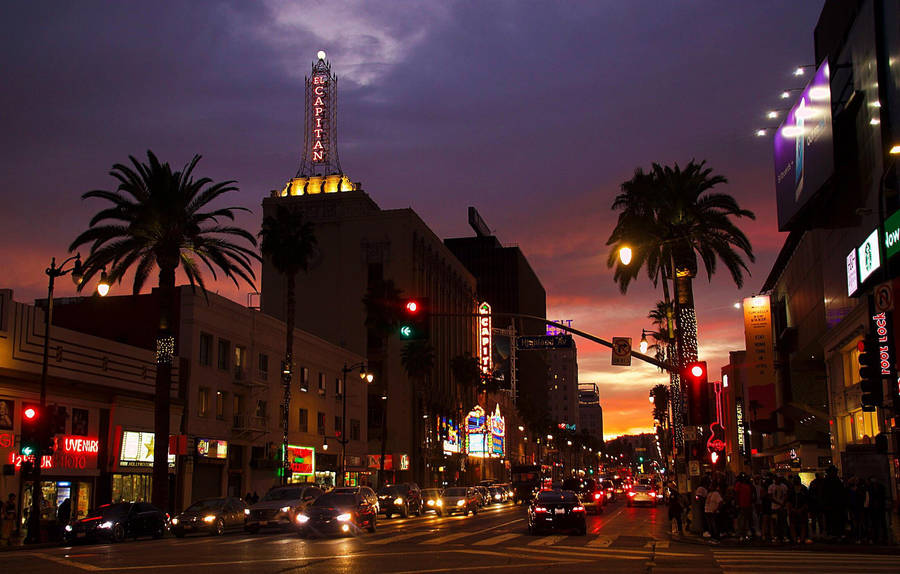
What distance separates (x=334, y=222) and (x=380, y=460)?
32.4 m

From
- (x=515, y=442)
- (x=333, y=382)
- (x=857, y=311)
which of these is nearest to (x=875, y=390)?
(x=857, y=311)

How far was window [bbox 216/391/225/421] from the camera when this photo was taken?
167 ft

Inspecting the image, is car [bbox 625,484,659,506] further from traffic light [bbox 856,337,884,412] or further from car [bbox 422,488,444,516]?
traffic light [bbox 856,337,884,412]

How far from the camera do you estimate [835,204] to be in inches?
1683

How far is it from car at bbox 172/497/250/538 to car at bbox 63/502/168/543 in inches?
29.6

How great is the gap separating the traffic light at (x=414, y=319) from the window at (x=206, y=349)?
96.8 feet

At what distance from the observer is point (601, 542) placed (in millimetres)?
27109

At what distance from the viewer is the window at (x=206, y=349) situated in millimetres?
49625

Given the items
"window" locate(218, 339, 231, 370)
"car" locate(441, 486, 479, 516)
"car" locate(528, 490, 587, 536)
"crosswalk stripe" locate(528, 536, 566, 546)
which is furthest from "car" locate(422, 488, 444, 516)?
"crosswalk stripe" locate(528, 536, 566, 546)

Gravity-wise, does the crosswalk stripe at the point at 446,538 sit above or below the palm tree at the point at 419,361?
below

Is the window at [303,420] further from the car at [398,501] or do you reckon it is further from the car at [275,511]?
the car at [275,511]

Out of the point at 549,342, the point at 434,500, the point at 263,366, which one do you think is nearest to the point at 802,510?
the point at 549,342

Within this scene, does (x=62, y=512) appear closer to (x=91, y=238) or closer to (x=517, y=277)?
(x=91, y=238)

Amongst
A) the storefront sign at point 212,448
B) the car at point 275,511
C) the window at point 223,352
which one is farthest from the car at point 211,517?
the window at point 223,352
